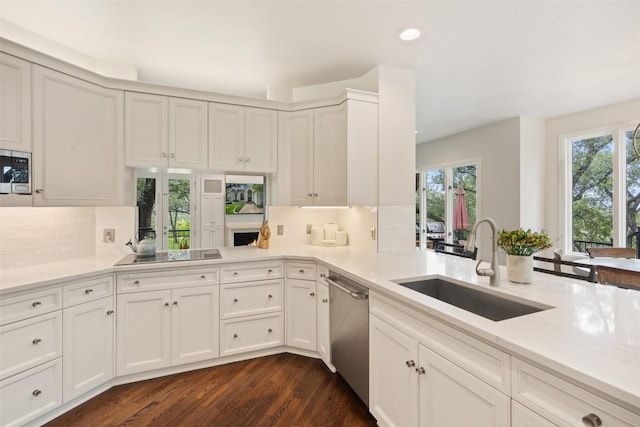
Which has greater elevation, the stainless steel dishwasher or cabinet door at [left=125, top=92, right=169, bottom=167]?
cabinet door at [left=125, top=92, right=169, bottom=167]

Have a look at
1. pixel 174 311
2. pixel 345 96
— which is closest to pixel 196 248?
pixel 174 311

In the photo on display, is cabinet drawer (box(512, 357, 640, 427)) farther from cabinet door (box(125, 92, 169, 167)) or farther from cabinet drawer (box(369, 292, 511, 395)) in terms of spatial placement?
cabinet door (box(125, 92, 169, 167))

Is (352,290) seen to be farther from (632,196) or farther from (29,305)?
(632,196)

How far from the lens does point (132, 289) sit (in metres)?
2.28

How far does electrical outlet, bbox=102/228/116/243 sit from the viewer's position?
8.71 feet

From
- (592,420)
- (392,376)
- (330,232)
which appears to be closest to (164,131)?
(330,232)

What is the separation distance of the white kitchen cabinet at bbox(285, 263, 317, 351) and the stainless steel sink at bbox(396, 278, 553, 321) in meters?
1.03

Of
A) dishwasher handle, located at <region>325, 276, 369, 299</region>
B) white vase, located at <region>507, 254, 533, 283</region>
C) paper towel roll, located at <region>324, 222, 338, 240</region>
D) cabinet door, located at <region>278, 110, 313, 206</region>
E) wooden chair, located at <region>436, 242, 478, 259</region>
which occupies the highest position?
cabinet door, located at <region>278, 110, 313, 206</region>

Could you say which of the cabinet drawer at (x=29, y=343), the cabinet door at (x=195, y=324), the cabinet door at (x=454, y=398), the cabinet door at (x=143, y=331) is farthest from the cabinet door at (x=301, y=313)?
the cabinet drawer at (x=29, y=343)

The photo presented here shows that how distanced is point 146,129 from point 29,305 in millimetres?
1498

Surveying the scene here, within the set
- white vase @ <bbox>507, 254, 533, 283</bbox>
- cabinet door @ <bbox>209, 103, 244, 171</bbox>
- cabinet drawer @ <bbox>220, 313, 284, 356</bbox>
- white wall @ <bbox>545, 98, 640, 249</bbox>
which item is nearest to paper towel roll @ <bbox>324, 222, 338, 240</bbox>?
cabinet drawer @ <bbox>220, 313, 284, 356</bbox>

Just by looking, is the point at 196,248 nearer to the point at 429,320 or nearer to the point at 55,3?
the point at 55,3

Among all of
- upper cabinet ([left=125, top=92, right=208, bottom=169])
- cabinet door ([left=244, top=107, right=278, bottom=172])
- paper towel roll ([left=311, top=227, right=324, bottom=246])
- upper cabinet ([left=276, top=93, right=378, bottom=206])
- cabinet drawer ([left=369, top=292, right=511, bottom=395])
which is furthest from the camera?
paper towel roll ([left=311, top=227, right=324, bottom=246])

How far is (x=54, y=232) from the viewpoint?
7.73ft
